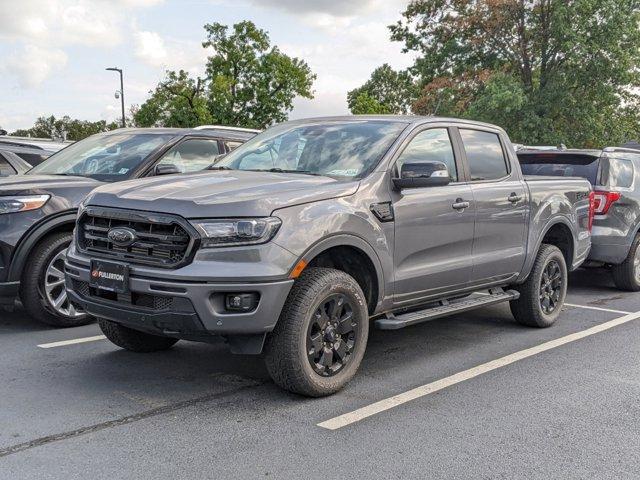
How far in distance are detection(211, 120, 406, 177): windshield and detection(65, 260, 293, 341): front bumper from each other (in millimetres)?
1225

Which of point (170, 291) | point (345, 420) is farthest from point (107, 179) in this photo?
point (345, 420)

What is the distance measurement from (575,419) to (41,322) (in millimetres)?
4447

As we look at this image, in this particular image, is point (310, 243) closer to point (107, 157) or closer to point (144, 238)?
point (144, 238)

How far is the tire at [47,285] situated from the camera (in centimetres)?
584

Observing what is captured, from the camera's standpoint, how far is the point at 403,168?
4742 millimetres

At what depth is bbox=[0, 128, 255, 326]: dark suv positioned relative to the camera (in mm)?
5738

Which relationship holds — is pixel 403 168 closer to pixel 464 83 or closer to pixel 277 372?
pixel 277 372

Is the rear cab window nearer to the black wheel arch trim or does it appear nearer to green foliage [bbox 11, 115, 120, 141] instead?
the black wheel arch trim

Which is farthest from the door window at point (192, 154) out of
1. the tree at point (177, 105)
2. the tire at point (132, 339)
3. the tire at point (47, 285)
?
the tree at point (177, 105)

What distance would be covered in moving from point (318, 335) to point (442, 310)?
4.31ft

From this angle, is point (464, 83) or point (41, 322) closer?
point (41, 322)

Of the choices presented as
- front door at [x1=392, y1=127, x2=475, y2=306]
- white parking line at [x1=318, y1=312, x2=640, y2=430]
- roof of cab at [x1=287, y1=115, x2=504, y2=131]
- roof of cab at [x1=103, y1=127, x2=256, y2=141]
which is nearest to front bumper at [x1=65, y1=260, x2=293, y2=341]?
white parking line at [x1=318, y1=312, x2=640, y2=430]

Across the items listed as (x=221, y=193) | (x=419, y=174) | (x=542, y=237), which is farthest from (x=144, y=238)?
(x=542, y=237)

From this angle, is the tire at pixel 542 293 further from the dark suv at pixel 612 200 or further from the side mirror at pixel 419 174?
the side mirror at pixel 419 174
